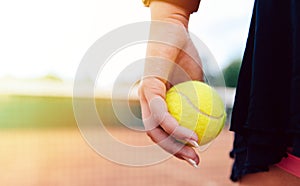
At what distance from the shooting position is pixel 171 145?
699 millimetres

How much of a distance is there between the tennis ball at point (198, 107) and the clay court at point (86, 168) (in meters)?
2.82

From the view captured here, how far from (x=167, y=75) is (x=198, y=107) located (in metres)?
0.09

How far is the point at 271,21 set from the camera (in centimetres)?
75

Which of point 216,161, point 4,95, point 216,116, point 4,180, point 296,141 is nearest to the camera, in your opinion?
point 296,141

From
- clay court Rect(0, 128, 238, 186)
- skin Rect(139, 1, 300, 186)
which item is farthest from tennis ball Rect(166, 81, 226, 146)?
clay court Rect(0, 128, 238, 186)

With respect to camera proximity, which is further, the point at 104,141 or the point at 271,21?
the point at 104,141

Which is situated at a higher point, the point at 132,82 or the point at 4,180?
the point at 132,82

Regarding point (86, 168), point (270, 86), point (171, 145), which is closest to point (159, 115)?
point (171, 145)

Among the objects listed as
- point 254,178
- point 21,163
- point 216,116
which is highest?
point 216,116

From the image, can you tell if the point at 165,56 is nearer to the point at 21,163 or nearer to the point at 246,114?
the point at 246,114

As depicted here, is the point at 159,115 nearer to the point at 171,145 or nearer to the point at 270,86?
the point at 171,145

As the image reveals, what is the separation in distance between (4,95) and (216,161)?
16.8ft

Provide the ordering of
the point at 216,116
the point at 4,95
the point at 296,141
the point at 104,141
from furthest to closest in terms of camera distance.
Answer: the point at 4,95 → the point at 104,141 → the point at 216,116 → the point at 296,141

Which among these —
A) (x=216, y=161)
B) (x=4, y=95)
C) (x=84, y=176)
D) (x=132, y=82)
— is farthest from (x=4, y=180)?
(x=132, y=82)
